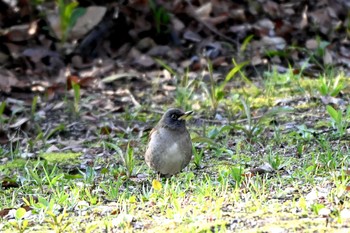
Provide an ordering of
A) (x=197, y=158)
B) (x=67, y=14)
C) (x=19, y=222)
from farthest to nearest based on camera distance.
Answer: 1. (x=67, y=14)
2. (x=197, y=158)
3. (x=19, y=222)

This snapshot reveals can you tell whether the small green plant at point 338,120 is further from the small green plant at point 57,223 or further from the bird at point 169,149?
the small green plant at point 57,223

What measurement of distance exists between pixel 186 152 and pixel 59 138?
7.24 ft

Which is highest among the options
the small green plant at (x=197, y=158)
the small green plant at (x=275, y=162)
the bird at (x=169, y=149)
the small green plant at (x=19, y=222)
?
the small green plant at (x=19, y=222)

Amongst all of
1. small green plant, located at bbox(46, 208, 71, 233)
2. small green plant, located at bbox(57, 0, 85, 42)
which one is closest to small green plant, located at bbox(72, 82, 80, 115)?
small green plant, located at bbox(57, 0, 85, 42)

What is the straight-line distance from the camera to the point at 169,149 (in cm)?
625

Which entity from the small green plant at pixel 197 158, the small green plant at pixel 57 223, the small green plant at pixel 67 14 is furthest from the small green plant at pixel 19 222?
the small green plant at pixel 67 14

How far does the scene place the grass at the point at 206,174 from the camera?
5.04 m

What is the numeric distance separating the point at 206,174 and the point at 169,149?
36cm

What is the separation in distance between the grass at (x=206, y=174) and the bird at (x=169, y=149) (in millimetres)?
125

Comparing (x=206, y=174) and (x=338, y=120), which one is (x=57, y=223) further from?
(x=338, y=120)

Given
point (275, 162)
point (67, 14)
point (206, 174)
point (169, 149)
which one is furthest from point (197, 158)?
point (67, 14)

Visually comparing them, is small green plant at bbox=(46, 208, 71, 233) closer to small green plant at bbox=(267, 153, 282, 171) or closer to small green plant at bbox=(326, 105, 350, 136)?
small green plant at bbox=(267, 153, 282, 171)

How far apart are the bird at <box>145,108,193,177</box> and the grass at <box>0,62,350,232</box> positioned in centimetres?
12

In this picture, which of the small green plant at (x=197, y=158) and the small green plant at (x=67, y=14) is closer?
the small green plant at (x=197, y=158)
